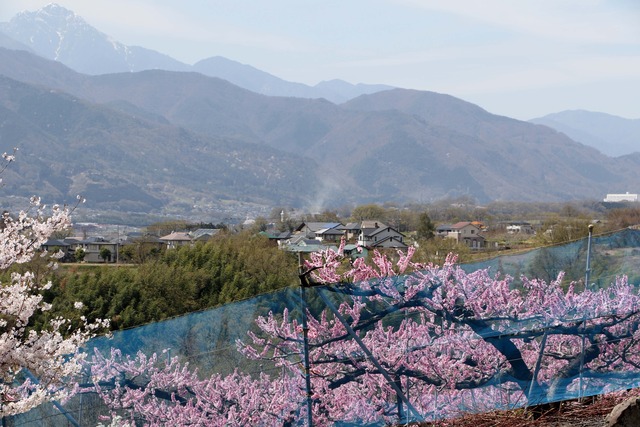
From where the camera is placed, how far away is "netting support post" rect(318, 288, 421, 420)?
4.54 meters

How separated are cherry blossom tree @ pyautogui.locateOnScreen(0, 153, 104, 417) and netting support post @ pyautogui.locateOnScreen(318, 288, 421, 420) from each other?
138 cm

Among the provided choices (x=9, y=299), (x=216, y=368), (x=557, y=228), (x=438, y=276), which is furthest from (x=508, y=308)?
(x=557, y=228)

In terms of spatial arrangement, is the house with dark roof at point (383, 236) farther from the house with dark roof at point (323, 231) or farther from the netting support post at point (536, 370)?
the netting support post at point (536, 370)

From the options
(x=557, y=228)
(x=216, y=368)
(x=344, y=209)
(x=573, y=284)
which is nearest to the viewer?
(x=216, y=368)

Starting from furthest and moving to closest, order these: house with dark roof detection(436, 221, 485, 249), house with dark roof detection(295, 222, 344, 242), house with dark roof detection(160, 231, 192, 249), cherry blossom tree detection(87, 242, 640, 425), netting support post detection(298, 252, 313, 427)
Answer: house with dark roof detection(295, 222, 344, 242), house with dark roof detection(436, 221, 485, 249), house with dark roof detection(160, 231, 192, 249), cherry blossom tree detection(87, 242, 640, 425), netting support post detection(298, 252, 313, 427)

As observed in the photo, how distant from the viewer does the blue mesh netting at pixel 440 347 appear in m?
4.70

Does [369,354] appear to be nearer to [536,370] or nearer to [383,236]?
[536,370]

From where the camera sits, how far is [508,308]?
16.8ft

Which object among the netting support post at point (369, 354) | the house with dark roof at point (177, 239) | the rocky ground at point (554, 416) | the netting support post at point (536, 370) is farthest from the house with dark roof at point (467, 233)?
the netting support post at point (369, 354)

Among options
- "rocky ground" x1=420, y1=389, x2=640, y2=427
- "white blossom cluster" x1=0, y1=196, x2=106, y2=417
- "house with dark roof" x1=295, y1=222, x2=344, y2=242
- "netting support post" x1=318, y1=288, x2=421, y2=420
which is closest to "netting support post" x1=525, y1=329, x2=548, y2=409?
"rocky ground" x1=420, y1=389, x2=640, y2=427

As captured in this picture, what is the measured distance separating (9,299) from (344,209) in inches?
6412

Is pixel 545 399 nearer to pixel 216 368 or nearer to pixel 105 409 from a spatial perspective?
pixel 216 368

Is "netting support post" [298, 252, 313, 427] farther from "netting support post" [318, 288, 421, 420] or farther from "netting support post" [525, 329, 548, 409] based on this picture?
"netting support post" [525, 329, 548, 409]

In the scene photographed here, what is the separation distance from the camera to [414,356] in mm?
4746
